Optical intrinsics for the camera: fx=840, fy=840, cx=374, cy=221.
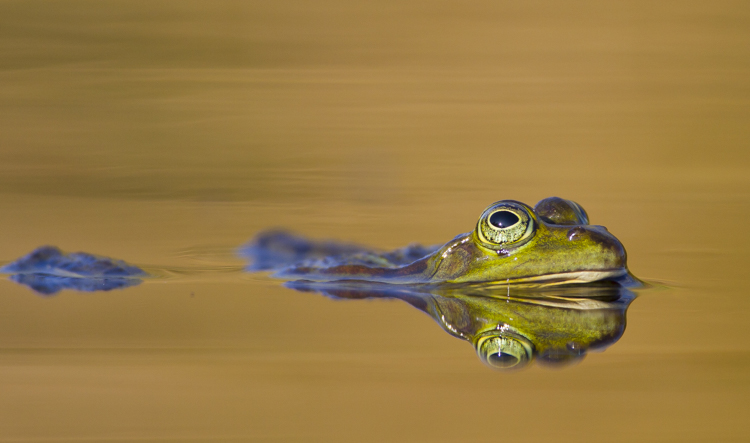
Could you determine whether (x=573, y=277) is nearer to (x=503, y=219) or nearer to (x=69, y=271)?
(x=503, y=219)

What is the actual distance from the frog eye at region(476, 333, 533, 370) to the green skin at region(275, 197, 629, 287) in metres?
0.80

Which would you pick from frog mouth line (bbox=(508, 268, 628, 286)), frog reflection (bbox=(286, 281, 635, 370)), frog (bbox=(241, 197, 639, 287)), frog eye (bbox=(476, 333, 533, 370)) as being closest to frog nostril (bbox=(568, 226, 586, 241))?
frog (bbox=(241, 197, 639, 287))

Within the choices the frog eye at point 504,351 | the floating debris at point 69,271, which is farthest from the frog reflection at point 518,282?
the floating debris at point 69,271

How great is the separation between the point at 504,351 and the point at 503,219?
3.64 feet

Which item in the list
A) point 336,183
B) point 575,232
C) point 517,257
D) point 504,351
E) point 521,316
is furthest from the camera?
point 336,183

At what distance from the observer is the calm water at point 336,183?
2855 mm

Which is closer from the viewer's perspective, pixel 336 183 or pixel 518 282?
pixel 518 282

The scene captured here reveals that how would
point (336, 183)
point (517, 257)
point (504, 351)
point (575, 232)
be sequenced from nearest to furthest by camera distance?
point (504, 351)
point (575, 232)
point (517, 257)
point (336, 183)

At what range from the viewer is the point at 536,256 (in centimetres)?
413

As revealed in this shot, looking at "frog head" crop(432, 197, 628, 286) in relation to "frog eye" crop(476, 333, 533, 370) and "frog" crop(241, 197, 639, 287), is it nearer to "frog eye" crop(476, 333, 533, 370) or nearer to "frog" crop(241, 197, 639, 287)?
"frog" crop(241, 197, 639, 287)

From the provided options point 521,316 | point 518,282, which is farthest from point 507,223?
point 521,316

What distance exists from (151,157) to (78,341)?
Answer: 18.9ft

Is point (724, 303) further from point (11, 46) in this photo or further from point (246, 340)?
point (11, 46)

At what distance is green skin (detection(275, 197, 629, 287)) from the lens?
402cm
